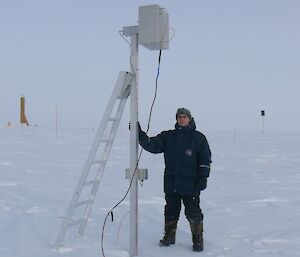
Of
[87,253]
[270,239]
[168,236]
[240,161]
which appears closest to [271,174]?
[240,161]

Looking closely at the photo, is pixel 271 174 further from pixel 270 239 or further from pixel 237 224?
pixel 270 239

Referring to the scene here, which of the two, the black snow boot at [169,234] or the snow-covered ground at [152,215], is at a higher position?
the black snow boot at [169,234]

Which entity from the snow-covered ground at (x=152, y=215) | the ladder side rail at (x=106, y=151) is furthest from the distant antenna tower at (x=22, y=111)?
the ladder side rail at (x=106, y=151)

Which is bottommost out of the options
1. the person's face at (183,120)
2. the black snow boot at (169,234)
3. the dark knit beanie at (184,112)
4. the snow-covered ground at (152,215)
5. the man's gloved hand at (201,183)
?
the snow-covered ground at (152,215)

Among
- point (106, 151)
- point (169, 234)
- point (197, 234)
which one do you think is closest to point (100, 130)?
point (106, 151)

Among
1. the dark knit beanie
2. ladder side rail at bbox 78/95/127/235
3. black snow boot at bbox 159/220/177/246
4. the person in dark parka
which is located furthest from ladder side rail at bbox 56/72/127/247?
black snow boot at bbox 159/220/177/246

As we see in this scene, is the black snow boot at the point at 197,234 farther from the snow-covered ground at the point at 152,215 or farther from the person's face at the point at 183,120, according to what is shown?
the person's face at the point at 183,120

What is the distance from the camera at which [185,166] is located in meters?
4.96

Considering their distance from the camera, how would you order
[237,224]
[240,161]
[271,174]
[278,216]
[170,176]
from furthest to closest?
[240,161] < [271,174] < [278,216] < [237,224] < [170,176]

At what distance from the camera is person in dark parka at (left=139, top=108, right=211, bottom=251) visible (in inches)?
195

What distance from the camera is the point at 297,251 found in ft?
16.4

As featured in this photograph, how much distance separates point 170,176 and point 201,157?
44 centimetres

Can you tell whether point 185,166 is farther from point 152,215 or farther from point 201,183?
point 152,215

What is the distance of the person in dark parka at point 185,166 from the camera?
496 centimetres
